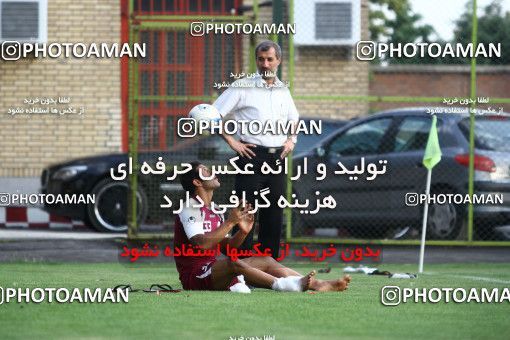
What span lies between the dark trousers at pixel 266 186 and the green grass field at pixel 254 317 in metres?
0.79

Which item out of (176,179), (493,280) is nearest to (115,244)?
(176,179)

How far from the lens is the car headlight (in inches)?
773

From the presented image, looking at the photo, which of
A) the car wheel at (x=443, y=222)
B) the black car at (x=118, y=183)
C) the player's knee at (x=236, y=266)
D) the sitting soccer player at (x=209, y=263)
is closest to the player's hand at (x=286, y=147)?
the sitting soccer player at (x=209, y=263)

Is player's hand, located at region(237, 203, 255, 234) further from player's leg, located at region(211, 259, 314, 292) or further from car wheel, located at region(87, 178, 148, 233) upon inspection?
car wheel, located at region(87, 178, 148, 233)

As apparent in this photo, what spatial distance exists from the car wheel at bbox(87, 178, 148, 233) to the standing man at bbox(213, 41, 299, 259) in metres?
6.91

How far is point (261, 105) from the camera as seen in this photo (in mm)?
12102

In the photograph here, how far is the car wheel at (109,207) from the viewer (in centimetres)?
1892

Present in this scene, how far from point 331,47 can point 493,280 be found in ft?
33.7

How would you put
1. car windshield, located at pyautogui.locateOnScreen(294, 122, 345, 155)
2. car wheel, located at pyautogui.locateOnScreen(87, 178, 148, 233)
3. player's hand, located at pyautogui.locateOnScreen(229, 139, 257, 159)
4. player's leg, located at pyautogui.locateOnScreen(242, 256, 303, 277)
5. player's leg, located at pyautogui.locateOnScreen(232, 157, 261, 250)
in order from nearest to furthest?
1. player's leg, located at pyautogui.locateOnScreen(242, 256, 303, 277)
2. player's leg, located at pyautogui.locateOnScreen(232, 157, 261, 250)
3. player's hand, located at pyautogui.locateOnScreen(229, 139, 257, 159)
4. car windshield, located at pyautogui.locateOnScreen(294, 122, 345, 155)
5. car wheel, located at pyautogui.locateOnScreen(87, 178, 148, 233)

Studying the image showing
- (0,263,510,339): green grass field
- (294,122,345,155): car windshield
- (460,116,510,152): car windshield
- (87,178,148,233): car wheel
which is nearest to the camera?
(0,263,510,339): green grass field

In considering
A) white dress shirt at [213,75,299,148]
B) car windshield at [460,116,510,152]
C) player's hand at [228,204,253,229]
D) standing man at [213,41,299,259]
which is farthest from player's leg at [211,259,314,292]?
car windshield at [460,116,510,152]

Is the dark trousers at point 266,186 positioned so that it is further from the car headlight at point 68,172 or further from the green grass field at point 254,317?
the car headlight at point 68,172

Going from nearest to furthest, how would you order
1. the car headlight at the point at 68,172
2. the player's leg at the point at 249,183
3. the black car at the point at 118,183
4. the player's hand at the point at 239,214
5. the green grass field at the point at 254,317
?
the green grass field at the point at 254,317, the player's hand at the point at 239,214, the player's leg at the point at 249,183, the black car at the point at 118,183, the car headlight at the point at 68,172

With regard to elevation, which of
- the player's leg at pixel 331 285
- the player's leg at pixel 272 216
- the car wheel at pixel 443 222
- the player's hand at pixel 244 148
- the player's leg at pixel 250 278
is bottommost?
the car wheel at pixel 443 222
